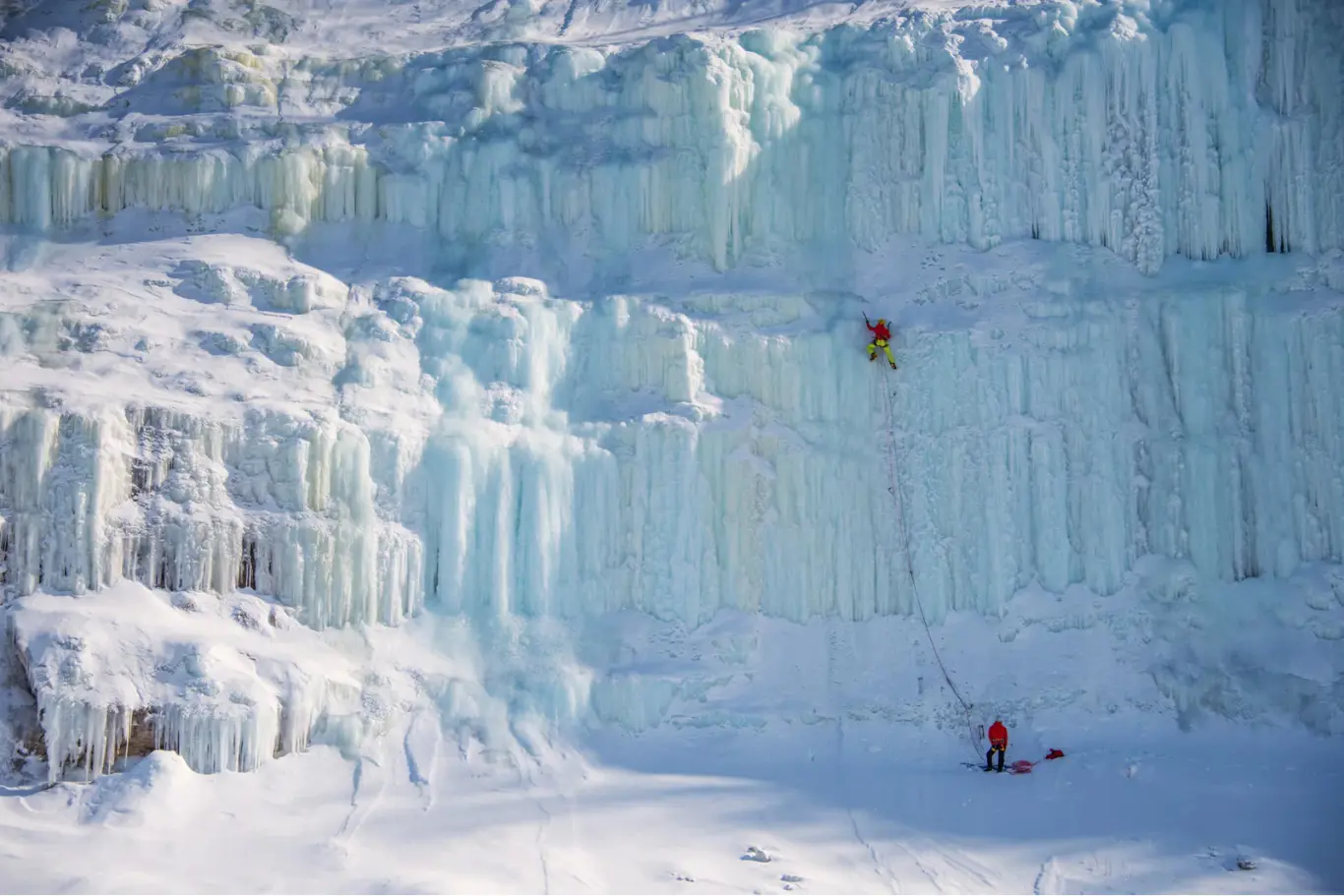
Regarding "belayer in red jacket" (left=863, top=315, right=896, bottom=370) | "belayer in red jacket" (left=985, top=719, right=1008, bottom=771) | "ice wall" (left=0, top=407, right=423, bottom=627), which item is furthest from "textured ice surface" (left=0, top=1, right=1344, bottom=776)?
"belayer in red jacket" (left=985, top=719, right=1008, bottom=771)

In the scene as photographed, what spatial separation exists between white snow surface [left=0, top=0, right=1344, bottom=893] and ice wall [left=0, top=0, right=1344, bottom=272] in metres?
0.07

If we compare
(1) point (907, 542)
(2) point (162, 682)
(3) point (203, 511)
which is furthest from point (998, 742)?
(3) point (203, 511)

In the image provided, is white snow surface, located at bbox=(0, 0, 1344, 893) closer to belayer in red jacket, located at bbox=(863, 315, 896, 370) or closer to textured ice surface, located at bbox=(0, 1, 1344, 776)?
textured ice surface, located at bbox=(0, 1, 1344, 776)

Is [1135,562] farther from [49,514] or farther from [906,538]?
[49,514]

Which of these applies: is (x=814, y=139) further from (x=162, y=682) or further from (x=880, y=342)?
(x=162, y=682)

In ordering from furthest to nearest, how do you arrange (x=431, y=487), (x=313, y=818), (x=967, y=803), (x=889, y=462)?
(x=889, y=462) < (x=431, y=487) < (x=967, y=803) < (x=313, y=818)

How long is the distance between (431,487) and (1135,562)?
34.8ft

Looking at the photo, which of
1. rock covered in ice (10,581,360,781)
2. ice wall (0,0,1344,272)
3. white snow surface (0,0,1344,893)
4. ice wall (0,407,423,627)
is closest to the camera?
rock covered in ice (10,581,360,781)

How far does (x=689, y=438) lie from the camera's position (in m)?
24.6

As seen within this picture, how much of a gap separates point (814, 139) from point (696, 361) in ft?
14.6

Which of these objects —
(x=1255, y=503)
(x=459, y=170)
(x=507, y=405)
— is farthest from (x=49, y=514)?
(x=1255, y=503)

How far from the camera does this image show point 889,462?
25172 millimetres

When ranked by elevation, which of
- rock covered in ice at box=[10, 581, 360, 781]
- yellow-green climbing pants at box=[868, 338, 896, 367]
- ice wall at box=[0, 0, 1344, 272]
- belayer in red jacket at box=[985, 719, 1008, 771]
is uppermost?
ice wall at box=[0, 0, 1344, 272]

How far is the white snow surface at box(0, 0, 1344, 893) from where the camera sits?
20.9 meters
